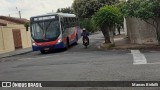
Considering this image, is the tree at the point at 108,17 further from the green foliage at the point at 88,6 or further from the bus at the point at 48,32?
the green foliage at the point at 88,6

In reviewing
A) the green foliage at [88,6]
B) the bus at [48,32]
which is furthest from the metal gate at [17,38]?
the bus at [48,32]

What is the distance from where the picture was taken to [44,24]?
92.9ft

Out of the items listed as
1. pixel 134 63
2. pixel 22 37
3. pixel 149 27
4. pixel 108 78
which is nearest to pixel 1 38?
pixel 22 37

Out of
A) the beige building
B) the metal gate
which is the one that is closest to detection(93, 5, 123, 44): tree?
the beige building

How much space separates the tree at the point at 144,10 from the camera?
24.6 m

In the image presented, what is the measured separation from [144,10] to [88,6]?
2708 cm

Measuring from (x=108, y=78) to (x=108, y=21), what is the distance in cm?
1578

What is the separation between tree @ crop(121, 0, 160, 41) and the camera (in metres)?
24.6

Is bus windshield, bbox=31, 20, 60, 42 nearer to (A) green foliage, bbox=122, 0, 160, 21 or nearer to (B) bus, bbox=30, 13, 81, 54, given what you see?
(B) bus, bbox=30, 13, 81, 54

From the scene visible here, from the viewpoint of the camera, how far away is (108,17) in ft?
91.6

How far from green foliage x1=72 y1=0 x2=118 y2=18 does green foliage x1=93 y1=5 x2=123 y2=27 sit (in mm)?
22098

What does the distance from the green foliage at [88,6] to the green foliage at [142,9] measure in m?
24.5

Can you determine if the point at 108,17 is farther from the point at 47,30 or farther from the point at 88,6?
the point at 88,6

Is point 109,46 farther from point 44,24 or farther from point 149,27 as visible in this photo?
point 44,24
